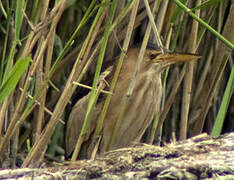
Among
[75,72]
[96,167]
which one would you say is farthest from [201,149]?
[75,72]

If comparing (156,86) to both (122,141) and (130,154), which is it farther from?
(130,154)

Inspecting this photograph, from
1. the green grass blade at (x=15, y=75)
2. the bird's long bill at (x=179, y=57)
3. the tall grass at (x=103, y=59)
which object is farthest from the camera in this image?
the bird's long bill at (x=179, y=57)

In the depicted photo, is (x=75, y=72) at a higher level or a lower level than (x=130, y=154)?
higher

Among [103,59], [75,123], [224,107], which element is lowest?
[75,123]

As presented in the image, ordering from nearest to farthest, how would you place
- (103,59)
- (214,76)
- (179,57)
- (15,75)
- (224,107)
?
(15,75)
(224,107)
(179,57)
(214,76)
(103,59)

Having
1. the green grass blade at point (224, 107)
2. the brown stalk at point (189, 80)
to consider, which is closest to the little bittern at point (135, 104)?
the brown stalk at point (189, 80)

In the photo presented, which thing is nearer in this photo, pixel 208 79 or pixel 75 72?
pixel 75 72

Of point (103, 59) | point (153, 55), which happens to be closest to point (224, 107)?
point (153, 55)

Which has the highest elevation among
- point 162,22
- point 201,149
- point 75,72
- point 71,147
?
point 162,22

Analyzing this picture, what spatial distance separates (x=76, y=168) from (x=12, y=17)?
688 mm

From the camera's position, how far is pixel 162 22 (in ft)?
6.87

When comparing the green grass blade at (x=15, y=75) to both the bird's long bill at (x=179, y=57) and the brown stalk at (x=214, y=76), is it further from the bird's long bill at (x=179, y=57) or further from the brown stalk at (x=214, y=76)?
the brown stalk at (x=214, y=76)

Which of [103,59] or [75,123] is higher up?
[103,59]

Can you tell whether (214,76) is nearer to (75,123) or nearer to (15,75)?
(75,123)
